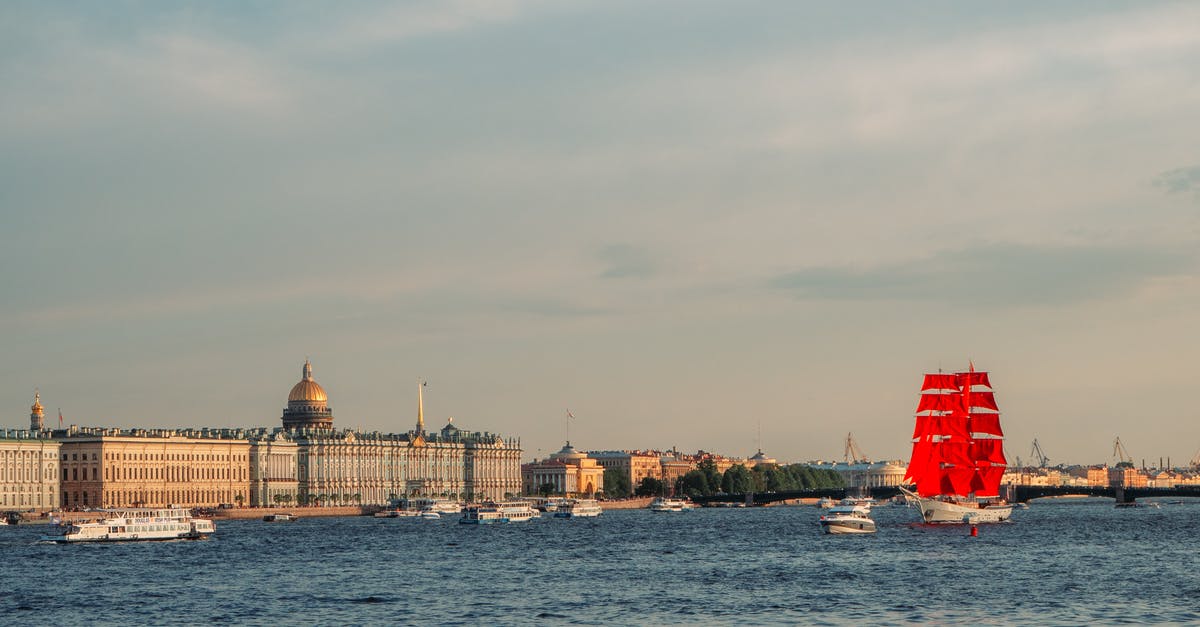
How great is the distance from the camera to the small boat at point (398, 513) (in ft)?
532

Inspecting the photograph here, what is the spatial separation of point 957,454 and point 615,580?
63.2 m

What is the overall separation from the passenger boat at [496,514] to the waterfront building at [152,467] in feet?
106

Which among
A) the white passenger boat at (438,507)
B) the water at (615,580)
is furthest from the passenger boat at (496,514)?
the water at (615,580)

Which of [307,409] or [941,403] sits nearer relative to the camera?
[941,403]

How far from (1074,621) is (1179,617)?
2693 mm

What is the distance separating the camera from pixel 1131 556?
7606 cm

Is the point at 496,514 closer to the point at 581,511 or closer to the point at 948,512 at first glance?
the point at 581,511

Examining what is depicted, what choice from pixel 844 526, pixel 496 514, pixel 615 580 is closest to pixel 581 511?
pixel 496 514

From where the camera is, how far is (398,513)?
164 m

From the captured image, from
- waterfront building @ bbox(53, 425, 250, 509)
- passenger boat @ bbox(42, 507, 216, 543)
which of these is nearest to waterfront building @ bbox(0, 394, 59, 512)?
waterfront building @ bbox(53, 425, 250, 509)

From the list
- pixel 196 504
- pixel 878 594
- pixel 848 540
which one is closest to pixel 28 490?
pixel 196 504

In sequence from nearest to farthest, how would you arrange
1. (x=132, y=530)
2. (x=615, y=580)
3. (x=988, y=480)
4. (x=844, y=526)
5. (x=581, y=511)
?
(x=615, y=580) → (x=132, y=530) → (x=844, y=526) → (x=988, y=480) → (x=581, y=511)

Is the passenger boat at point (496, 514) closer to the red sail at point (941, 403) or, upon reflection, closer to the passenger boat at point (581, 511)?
the passenger boat at point (581, 511)

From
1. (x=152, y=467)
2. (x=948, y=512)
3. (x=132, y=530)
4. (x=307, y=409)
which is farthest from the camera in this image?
(x=307, y=409)
